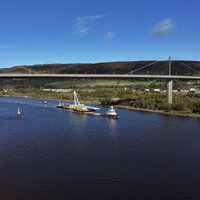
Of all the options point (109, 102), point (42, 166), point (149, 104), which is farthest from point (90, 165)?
point (109, 102)

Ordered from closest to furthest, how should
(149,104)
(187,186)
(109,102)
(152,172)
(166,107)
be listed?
(187,186)
(152,172)
(166,107)
(149,104)
(109,102)

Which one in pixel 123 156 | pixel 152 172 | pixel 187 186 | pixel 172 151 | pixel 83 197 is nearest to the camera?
pixel 83 197

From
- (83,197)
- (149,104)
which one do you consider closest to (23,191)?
(83,197)

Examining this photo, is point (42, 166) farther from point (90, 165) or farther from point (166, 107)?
point (166, 107)

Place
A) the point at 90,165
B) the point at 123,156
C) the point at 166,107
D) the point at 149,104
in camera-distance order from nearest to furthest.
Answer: the point at 90,165 → the point at 123,156 → the point at 166,107 → the point at 149,104

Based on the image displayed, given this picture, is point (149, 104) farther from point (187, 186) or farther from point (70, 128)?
point (187, 186)

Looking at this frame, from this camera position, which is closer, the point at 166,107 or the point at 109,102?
the point at 166,107

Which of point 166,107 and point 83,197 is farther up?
point 166,107
